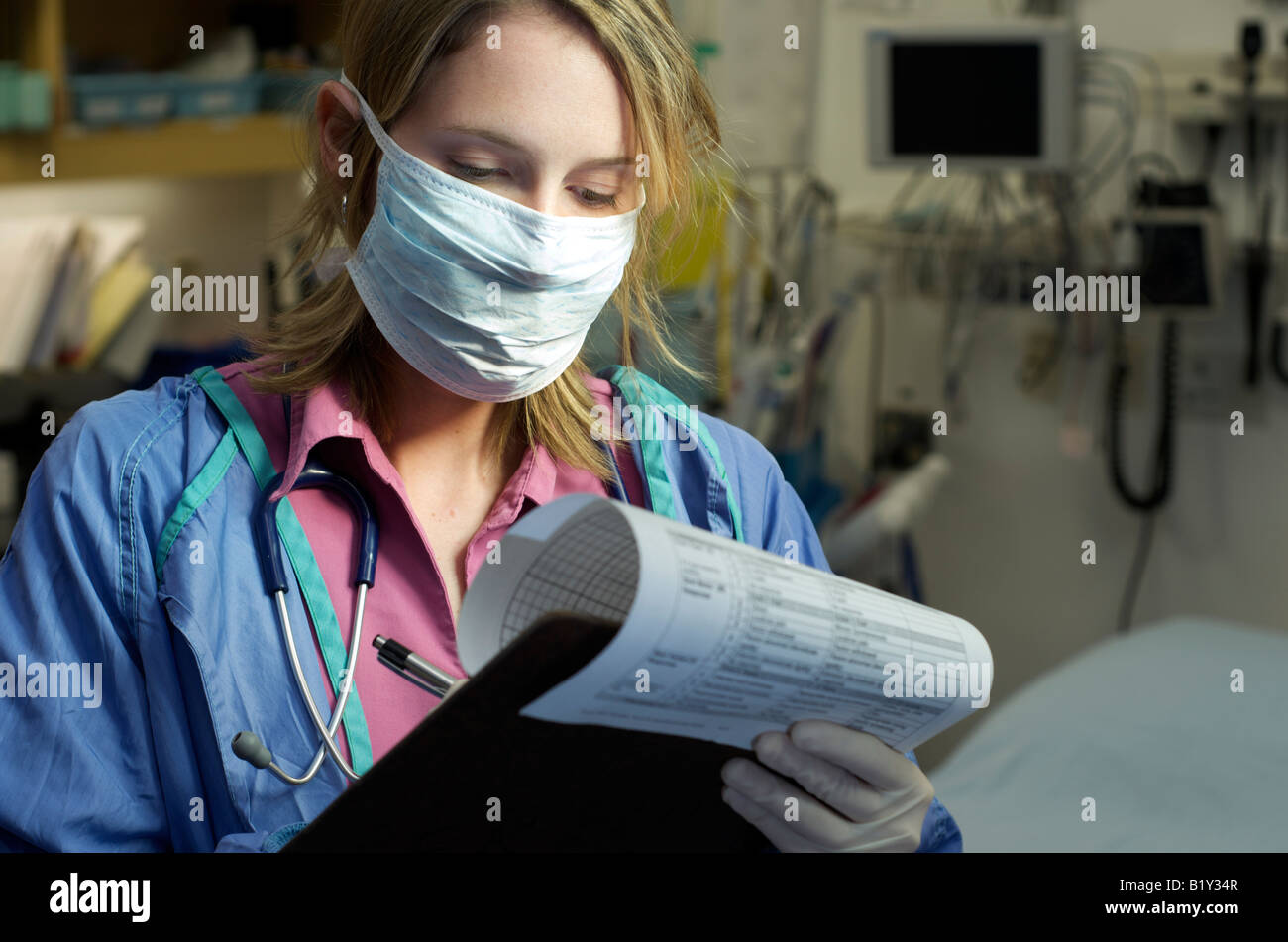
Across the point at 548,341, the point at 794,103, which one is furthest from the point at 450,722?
the point at 794,103

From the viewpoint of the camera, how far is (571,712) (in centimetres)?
66

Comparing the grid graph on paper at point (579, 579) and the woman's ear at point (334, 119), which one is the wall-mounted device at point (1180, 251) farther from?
the grid graph on paper at point (579, 579)

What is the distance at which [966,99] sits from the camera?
8.43 feet

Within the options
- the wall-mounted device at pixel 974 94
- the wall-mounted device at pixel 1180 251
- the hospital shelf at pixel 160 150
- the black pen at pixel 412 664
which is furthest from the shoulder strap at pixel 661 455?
the wall-mounted device at pixel 1180 251

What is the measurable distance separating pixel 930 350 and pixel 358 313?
2.31 meters

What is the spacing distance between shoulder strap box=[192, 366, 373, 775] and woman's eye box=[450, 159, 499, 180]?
0.81 ft

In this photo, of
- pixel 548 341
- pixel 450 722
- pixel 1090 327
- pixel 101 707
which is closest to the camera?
pixel 450 722

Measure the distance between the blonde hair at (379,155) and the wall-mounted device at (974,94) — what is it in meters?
1.56

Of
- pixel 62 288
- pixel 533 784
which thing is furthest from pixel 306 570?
pixel 62 288

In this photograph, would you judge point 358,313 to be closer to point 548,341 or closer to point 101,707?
point 548,341

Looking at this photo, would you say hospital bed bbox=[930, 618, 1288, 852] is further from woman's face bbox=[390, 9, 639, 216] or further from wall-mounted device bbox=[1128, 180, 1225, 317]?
woman's face bbox=[390, 9, 639, 216]

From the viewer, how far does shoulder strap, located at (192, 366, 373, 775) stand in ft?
3.00

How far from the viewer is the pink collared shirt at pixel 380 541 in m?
0.95

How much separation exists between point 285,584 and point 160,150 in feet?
5.84
